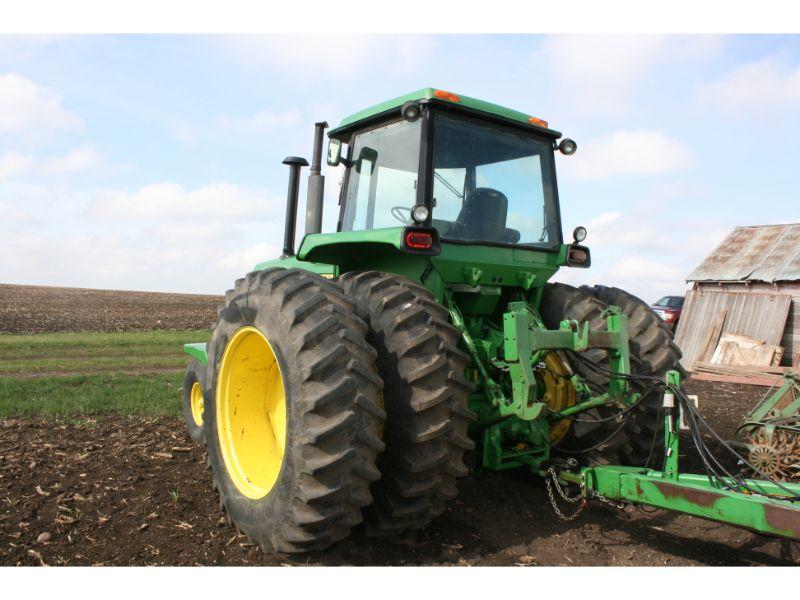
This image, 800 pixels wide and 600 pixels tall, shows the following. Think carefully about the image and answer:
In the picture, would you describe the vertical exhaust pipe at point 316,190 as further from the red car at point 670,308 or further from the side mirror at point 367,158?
the red car at point 670,308

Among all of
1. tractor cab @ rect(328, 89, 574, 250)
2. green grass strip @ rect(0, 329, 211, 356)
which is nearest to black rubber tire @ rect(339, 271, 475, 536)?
tractor cab @ rect(328, 89, 574, 250)

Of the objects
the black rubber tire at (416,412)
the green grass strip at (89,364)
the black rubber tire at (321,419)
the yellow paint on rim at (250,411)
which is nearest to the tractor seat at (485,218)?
the black rubber tire at (416,412)

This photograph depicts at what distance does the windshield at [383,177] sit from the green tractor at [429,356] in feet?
0.05

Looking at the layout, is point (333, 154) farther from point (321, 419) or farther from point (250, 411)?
point (321, 419)

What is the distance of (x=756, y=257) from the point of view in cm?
1905

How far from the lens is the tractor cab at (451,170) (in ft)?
14.6

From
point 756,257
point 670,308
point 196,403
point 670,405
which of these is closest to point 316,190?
point 196,403

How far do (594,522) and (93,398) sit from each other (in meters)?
7.10

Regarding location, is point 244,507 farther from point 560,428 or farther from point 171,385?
point 171,385

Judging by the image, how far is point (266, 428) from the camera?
178 inches

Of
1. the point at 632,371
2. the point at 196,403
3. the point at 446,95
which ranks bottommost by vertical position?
the point at 196,403

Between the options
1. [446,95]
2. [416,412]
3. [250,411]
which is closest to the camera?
[416,412]

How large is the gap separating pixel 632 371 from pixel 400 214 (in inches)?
80.6

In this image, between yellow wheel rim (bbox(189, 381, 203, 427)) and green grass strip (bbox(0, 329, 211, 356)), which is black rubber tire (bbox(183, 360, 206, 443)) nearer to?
yellow wheel rim (bbox(189, 381, 203, 427))
